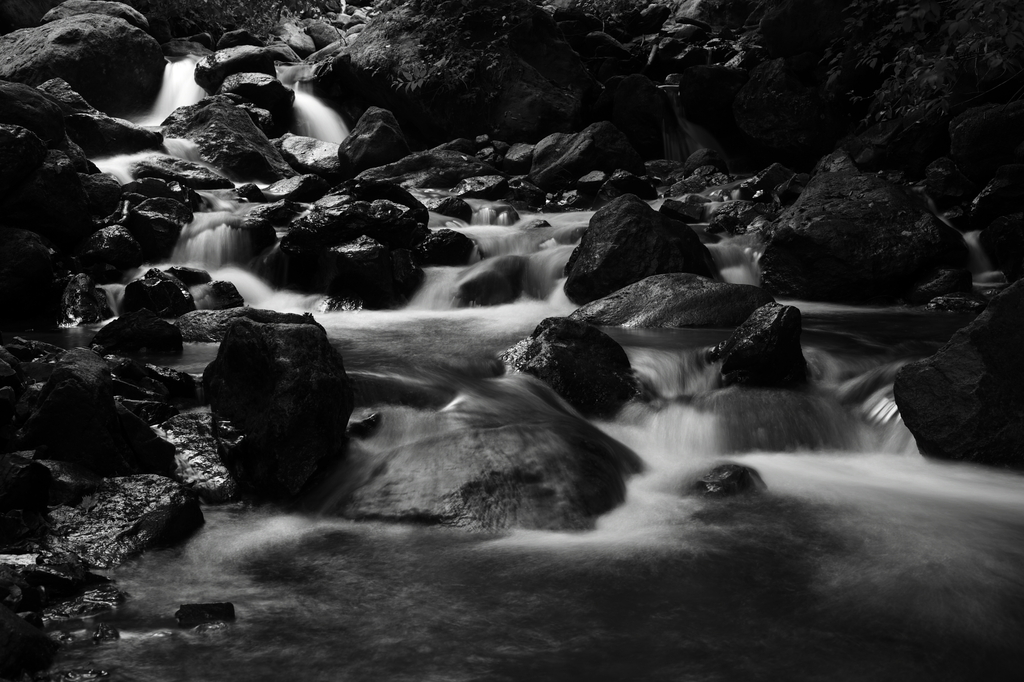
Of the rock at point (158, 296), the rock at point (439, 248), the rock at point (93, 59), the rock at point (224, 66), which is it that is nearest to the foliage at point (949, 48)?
the rock at point (439, 248)

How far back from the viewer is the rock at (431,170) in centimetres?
1530

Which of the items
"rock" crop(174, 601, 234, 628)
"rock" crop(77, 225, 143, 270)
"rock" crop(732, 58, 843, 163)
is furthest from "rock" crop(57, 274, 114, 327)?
"rock" crop(732, 58, 843, 163)

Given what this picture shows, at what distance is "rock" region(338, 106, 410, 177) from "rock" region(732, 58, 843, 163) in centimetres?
667

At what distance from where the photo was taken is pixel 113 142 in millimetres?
14195

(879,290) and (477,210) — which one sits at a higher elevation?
(477,210)

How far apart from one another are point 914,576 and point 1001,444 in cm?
197

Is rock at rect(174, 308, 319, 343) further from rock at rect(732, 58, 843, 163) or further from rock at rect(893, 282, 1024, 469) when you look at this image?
rock at rect(732, 58, 843, 163)

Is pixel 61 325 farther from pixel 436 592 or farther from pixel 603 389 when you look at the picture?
pixel 436 592

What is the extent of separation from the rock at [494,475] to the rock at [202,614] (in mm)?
1260

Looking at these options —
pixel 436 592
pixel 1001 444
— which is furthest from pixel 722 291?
pixel 436 592

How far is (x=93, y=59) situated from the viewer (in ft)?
56.6

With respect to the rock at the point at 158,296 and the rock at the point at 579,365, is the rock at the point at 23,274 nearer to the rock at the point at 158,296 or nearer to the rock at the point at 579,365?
the rock at the point at 158,296

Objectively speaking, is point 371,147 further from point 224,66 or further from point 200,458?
point 200,458

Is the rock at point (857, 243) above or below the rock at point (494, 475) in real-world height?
above
